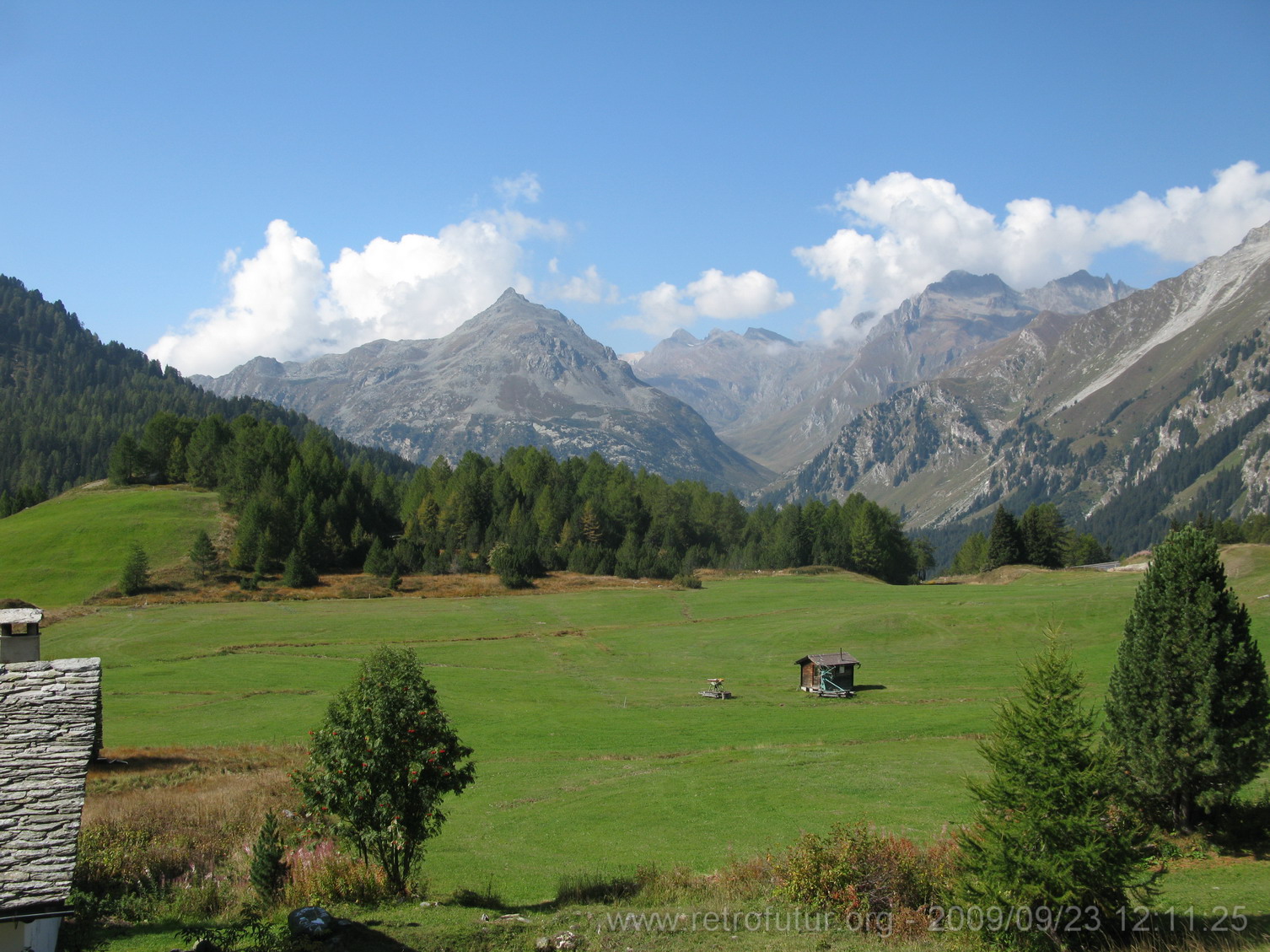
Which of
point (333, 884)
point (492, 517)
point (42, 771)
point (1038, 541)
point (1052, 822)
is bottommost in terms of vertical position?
point (333, 884)

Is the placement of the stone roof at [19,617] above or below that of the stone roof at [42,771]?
above

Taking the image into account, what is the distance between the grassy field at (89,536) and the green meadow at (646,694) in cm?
613

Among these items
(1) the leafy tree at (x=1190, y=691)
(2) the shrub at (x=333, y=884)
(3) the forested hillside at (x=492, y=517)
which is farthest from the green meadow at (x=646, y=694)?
(3) the forested hillside at (x=492, y=517)

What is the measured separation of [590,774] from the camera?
3688 cm

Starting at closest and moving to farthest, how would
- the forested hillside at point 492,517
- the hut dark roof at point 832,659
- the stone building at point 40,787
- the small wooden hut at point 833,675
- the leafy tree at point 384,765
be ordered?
the stone building at point 40,787, the leafy tree at point 384,765, the small wooden hut at point 833,675, the hut dark roof at point 832,659, the forested hillside at point 492,517

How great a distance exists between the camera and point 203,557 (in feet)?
A: 384

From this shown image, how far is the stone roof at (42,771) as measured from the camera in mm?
12109

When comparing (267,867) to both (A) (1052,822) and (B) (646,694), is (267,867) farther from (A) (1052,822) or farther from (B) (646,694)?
(B) (646,694)

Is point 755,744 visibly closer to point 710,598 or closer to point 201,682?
point 201,682

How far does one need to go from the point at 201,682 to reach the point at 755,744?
41826mm

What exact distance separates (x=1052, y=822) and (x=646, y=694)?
147 ft

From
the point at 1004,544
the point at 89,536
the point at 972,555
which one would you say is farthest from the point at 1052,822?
the point at 972,555

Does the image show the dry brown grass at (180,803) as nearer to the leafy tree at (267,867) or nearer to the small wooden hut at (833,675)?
the leafy tree at (267,867)

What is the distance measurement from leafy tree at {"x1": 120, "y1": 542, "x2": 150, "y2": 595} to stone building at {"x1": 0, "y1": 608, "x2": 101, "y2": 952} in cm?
10540
